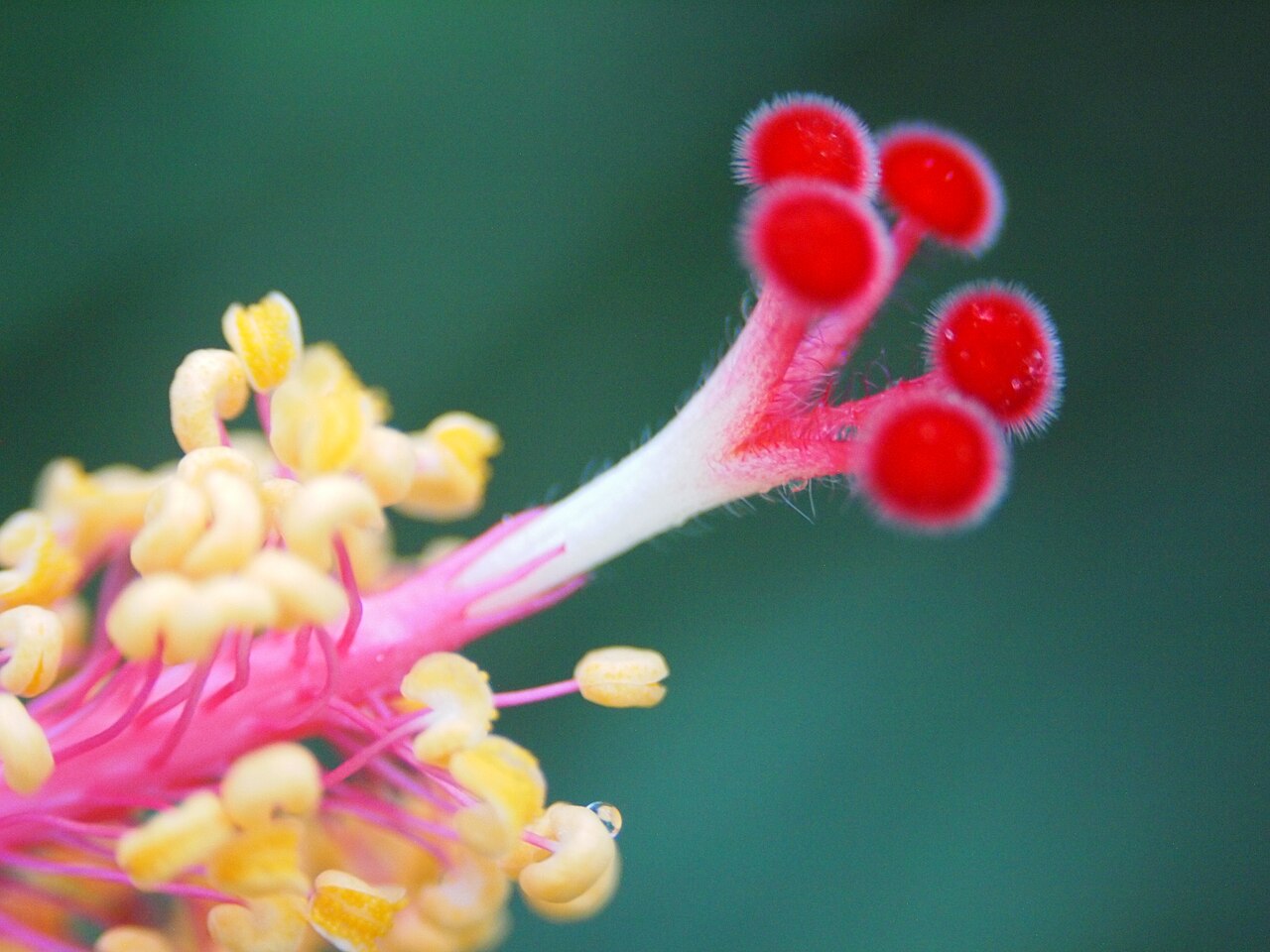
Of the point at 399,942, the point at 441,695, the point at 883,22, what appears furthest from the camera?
the point at 883,22

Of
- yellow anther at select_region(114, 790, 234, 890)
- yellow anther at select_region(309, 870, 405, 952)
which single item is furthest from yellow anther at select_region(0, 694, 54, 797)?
yellow anther at select_region(309, 870, 405, 952)

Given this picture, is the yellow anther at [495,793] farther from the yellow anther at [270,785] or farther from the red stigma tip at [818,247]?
the red stigma tip at [818,247]

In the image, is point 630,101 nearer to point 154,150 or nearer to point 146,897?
point 154,150

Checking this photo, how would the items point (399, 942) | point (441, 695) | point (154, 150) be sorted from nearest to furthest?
point (441, 695), point (399, 942), point (154, 150)

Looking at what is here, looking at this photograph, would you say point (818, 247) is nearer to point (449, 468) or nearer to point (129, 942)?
point (449, 468)

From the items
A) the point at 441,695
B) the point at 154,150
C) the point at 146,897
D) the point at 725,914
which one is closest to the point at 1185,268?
the point at 725,914

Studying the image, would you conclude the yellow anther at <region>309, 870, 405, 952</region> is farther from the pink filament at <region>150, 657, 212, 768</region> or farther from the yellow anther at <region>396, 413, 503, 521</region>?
the yellow anther at <region>396, 413, 503, 521</region>
